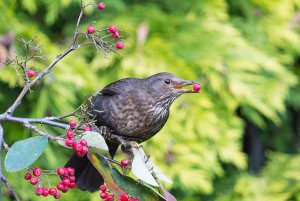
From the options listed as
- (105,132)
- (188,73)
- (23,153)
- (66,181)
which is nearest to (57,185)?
(66,181)

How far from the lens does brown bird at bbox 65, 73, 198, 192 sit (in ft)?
8.61

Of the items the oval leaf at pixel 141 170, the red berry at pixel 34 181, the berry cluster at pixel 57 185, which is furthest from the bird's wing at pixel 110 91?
the red berry at pixel 34 181

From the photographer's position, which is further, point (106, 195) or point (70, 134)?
point (106, 195)

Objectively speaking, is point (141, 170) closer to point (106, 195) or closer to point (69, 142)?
point (106, 195)

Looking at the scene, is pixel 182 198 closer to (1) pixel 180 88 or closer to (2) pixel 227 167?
(2) pixel 227 167

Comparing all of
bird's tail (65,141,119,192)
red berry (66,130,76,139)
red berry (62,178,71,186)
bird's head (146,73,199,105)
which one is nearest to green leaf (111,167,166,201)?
red berry (62,178,71,186)

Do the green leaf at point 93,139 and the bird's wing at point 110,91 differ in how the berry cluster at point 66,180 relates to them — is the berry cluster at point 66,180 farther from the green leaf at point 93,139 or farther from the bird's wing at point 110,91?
the bird's wing at point 110,91

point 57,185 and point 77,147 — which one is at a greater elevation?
point 77,147

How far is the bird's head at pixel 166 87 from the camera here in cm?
279

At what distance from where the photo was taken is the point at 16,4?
3.98 m

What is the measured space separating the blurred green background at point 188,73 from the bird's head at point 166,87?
1008 millimetres

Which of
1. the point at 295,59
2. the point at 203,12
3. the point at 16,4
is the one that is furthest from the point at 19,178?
the point at 295,59

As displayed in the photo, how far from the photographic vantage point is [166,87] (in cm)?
282

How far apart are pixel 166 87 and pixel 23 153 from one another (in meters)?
1.05
